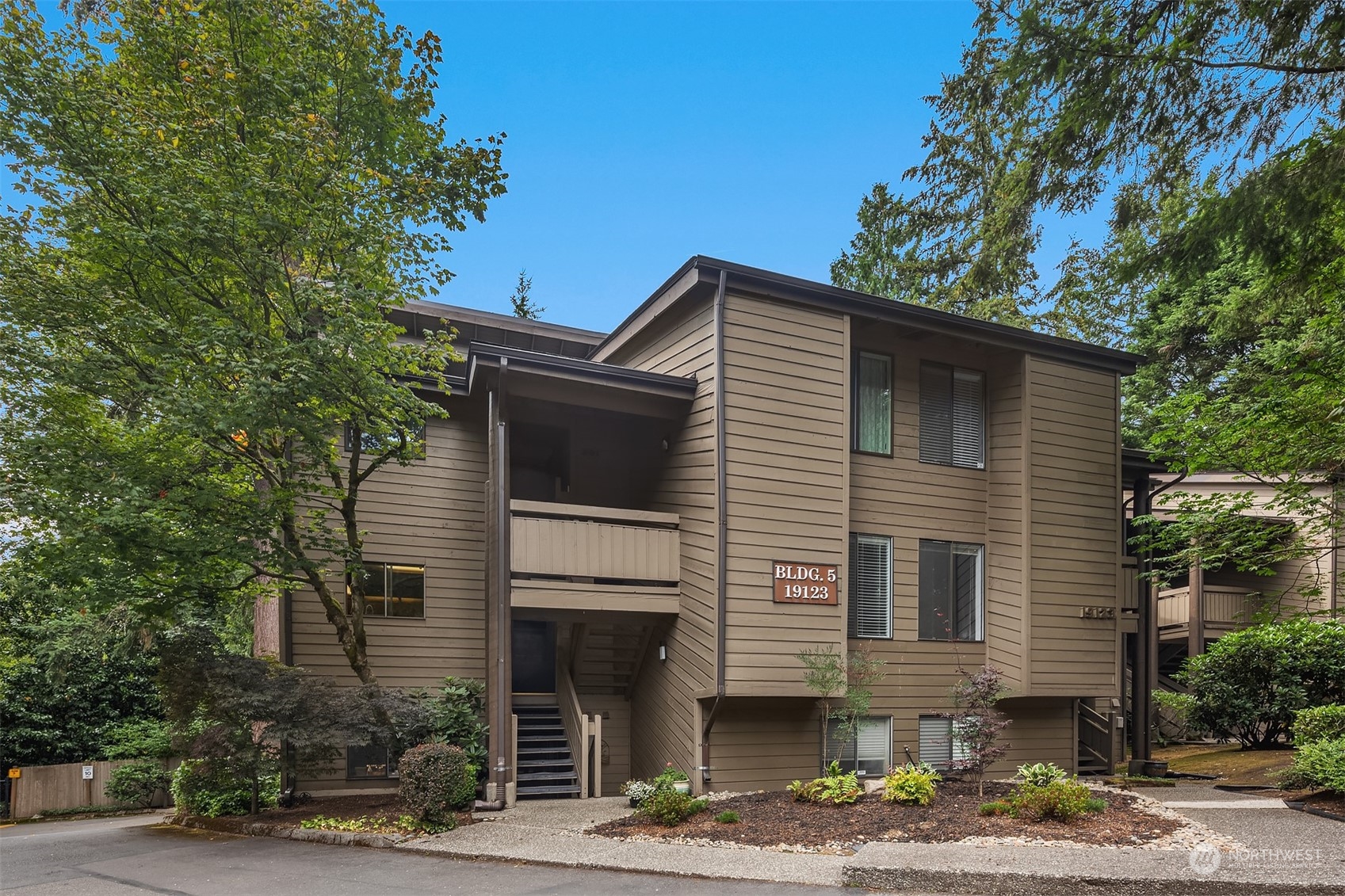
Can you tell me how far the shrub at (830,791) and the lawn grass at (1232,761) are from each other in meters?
5.39

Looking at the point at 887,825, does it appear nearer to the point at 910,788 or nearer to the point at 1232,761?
the point at 910,788

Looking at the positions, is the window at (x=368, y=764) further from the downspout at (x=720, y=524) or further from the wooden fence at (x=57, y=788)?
the wooden fence at (x=57, y=788)

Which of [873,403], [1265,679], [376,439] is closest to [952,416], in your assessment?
[873,403]

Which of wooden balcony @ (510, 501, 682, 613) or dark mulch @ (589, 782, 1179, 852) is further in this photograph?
wooden balcony @ (510, 501, 682, 613)

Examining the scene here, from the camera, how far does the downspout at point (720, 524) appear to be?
11234 mm

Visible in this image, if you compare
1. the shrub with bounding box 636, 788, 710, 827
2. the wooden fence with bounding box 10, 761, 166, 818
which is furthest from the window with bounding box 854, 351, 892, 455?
the wooden fence with bounding box 10, 761, 166, 818

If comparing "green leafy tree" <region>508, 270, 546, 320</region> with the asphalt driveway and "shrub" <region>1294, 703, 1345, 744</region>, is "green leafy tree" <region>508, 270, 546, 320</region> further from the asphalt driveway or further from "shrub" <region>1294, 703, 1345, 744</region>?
"shrub" <region>1294, 703, 1345, 744</region>

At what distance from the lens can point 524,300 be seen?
3525 centimetres

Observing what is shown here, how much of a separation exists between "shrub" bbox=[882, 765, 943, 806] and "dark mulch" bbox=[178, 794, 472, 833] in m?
4.79

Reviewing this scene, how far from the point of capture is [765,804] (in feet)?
34.0

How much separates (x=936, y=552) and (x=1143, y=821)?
539cm

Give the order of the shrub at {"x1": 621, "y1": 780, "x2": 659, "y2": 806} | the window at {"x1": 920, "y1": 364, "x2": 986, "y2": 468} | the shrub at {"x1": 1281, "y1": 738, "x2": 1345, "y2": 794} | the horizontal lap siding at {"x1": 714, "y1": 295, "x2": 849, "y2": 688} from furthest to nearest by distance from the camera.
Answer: the window at {"x1": 920, "y1": 364, "x2": 986, "y2": 468} → the horizontal lap siding at {"x1": 714, "y1": 295, "x2": 849, "y2": 688} → the shrub at {"x1": 621, "y1": 780, "x2": 659, "y2": 806} → the shrub at {"x1": 1281, "y1": 738, "x2": 1345, "y2": 794}

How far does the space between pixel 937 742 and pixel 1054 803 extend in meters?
4.63

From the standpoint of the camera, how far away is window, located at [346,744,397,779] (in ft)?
41.7
